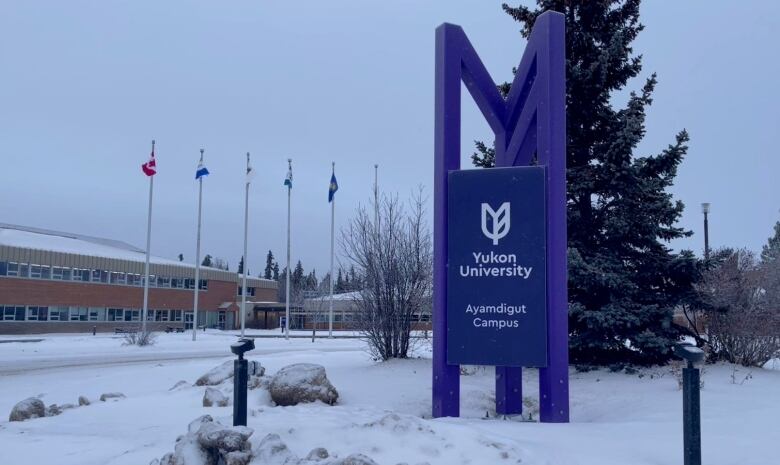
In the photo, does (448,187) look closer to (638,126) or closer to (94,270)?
(638,126)

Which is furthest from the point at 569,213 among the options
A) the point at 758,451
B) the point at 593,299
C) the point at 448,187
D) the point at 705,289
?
the point at 758,451

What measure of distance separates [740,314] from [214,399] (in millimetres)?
9529

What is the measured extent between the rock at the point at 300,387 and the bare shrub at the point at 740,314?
756 centimetres

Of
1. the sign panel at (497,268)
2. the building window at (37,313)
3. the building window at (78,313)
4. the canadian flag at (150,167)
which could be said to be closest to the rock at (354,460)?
the sign panel at (497,268)

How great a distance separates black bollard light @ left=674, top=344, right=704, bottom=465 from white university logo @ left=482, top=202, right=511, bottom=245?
330 cm

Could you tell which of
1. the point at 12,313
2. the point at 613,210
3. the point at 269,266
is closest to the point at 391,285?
the point at 613,210

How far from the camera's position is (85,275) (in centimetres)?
5641

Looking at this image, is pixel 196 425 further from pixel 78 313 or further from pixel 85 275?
pixel 85 275

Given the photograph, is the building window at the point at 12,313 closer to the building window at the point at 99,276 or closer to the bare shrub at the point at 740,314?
the building window at the point at 99,276

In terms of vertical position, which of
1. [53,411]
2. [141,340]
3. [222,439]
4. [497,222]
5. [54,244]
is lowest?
[141,340]

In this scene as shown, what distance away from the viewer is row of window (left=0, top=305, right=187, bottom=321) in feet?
168

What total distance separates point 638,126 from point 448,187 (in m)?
5.41

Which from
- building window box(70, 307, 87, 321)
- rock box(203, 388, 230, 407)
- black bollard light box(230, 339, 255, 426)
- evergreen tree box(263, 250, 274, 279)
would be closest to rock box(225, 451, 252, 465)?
black bollard light box(230, 339, 255, 426)

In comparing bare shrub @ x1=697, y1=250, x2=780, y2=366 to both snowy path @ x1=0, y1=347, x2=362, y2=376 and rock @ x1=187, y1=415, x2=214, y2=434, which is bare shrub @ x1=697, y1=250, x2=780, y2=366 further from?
snowy path @ x1=0, y1=347, x2=362, y2=376
